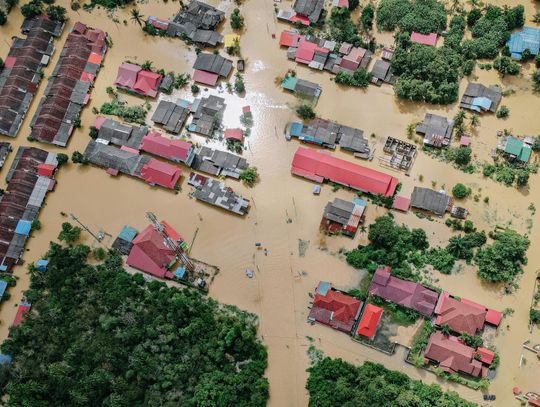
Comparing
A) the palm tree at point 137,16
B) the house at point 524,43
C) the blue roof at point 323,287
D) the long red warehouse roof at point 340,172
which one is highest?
the house at point 524,43

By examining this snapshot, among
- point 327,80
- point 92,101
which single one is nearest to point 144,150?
point 92,101

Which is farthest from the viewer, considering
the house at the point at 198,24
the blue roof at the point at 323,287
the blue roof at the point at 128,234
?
the house at the point at 198,24

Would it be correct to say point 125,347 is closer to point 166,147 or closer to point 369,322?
point 166,147

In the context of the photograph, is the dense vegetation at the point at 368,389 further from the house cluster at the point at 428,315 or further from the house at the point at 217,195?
the house at the point at 217,195

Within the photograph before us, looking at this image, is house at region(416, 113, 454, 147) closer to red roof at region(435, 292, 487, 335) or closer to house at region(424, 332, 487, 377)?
red roof at region(435, 292, 487, 335)

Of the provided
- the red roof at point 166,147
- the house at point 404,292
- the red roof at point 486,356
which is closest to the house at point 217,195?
the red roof at point 166,147
